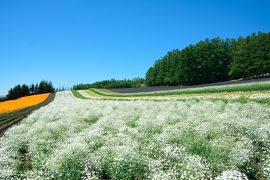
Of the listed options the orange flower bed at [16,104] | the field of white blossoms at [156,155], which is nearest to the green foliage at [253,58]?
the orange flower bed at [16,104]

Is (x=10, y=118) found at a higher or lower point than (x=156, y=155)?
higher

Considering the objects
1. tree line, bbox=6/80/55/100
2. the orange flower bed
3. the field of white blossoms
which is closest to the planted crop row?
the field of white blossoms

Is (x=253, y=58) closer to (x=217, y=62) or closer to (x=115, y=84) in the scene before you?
(x=217, y=62)

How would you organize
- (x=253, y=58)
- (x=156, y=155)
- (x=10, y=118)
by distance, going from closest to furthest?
(x=156, y=155), (x=10, y=118), (x=253, y=58)

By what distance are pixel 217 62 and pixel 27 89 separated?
199 ft

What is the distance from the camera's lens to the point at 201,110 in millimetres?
23484

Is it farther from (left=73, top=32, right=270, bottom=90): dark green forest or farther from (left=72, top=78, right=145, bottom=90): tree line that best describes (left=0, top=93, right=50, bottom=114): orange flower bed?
(left=72, top=78, right=145, bottom=90): tree line

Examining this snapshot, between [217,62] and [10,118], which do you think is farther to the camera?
[217,62]

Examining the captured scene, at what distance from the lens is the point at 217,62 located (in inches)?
3615

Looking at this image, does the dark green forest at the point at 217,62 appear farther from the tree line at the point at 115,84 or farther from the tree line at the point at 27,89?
the tree line at the point at 27,89

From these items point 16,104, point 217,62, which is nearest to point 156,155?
point 16,104

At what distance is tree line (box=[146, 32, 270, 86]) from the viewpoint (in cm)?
7912

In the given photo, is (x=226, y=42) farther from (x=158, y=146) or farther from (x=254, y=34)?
(x=158, y=146)

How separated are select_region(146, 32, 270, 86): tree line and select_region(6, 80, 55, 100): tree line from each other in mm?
40595
